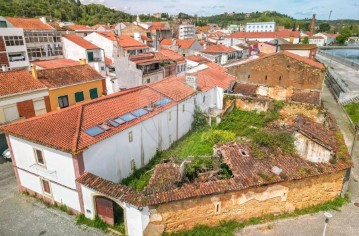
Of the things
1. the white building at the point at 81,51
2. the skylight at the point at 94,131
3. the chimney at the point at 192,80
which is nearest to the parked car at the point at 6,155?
the skylight at the point at 94,131

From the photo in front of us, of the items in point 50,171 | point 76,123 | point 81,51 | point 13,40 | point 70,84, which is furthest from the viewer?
point 81,51

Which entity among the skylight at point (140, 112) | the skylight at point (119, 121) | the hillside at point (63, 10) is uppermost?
the hillside at point (63, 10)

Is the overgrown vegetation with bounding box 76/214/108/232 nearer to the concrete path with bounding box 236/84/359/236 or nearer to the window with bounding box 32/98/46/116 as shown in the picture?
the concrete path with bounding box 236/84/359/236

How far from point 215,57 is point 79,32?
31.4m

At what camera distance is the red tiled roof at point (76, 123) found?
13836 millimetres

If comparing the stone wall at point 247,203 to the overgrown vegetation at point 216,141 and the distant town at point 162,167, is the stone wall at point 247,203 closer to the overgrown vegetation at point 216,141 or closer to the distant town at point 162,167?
the distant town at point 162,167

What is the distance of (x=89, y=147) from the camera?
13.9 metres

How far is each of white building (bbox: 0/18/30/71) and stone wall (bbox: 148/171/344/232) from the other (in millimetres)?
36957

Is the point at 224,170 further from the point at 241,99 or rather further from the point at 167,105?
the point at 241,99

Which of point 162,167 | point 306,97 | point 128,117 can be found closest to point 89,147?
point 162,167

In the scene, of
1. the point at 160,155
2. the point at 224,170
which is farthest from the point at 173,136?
the point at 224,170

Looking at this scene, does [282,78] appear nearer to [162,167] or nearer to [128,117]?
[128,117]

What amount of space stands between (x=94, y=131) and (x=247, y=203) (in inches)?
368

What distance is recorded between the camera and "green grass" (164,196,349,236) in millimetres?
12836
